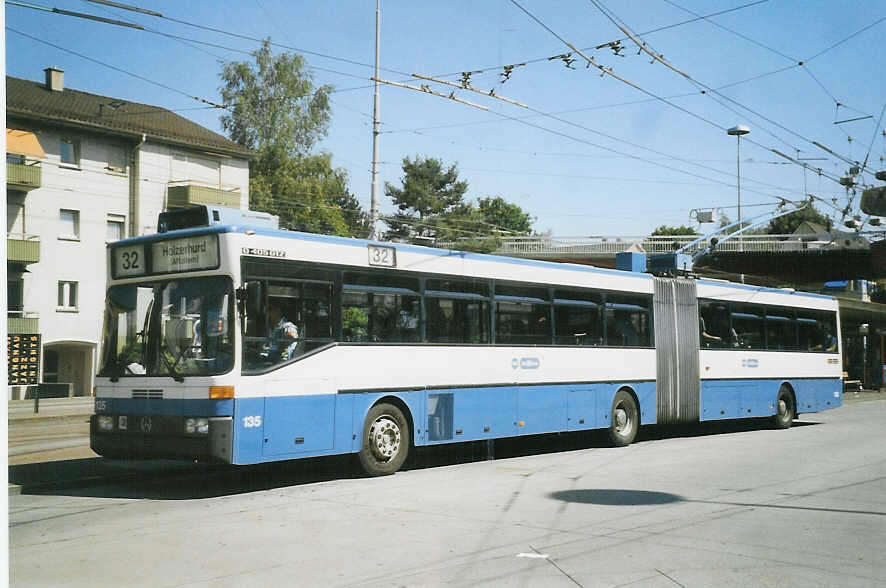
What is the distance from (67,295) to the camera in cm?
4072

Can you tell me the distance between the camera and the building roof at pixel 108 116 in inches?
1577

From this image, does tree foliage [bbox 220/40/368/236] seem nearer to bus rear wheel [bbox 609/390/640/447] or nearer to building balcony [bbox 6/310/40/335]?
building balcony [bbox 6/310/40/335]

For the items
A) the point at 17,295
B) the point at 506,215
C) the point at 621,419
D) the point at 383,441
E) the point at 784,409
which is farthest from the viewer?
the point at 506,215

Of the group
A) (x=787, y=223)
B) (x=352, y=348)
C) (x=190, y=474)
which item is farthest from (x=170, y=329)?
(x=787, y=223)


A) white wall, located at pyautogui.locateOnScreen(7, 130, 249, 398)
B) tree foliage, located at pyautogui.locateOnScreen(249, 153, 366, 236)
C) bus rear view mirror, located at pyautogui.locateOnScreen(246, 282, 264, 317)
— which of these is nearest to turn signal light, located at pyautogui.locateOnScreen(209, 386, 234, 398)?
bus rear view mirror, located at pyautogui.locateOnScreen(246, 282, 264, 317)

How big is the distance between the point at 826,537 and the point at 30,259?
3585cm

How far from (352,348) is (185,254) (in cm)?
239

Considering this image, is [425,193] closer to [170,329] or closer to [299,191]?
[299,191]

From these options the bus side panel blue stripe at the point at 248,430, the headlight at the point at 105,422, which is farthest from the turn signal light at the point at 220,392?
the headlight at the point at 105,422

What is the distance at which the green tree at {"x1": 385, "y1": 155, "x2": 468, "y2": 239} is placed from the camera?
265 ft

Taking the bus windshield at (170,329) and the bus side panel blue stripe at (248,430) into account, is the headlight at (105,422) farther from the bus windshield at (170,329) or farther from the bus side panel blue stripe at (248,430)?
the bus side panel blue stripe at (248,430)

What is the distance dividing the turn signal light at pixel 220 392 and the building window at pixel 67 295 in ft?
105

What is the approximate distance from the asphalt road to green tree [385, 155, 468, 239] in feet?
218

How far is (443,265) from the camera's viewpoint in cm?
1394
